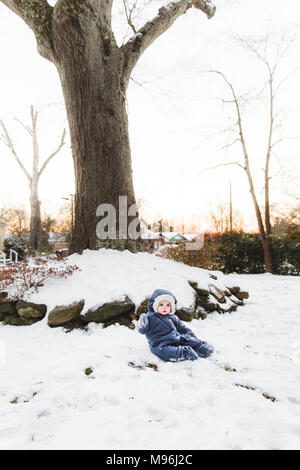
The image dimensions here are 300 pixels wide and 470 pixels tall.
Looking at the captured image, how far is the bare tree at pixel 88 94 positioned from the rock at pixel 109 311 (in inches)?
56.9

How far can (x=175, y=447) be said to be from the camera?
4.85 feet

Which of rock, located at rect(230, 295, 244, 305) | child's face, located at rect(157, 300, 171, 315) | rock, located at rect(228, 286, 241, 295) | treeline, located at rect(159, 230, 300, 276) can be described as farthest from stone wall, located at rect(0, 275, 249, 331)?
treeline, located at rect(159, 230, 300, 276)

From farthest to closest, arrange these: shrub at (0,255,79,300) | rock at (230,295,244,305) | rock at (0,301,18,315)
A: rock at (230,295,244,305), shrub at (0,255,79,300), rock at (0,301,18,315)

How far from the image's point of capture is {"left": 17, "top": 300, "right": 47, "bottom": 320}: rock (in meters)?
3.73

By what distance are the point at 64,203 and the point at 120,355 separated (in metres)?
49.9

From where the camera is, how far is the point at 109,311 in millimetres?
3627

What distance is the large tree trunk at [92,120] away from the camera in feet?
15.7

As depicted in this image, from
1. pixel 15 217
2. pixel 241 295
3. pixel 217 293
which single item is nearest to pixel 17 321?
pixel 217 293

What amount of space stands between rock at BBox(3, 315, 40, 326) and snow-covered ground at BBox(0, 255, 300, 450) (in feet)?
0.36

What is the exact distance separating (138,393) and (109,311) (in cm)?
164

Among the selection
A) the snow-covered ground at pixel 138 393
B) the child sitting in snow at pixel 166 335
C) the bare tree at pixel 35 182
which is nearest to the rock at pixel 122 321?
the snow-covered ground at pixel 138 393

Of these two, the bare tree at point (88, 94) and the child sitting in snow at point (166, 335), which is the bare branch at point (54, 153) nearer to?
the bare tree at point (88, 94)

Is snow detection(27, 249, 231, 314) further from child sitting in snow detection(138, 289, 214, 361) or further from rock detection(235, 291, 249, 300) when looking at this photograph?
rock detection(235, 291, 249, 300)
